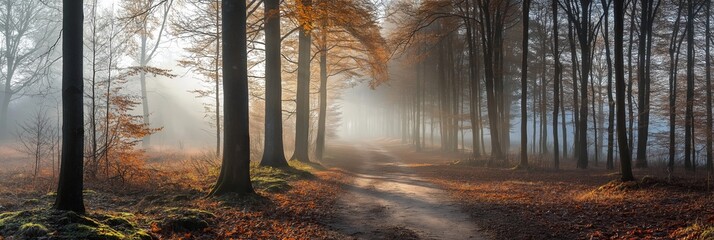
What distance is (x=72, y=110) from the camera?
18.2 feet

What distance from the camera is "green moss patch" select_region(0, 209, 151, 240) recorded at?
15.5 feet

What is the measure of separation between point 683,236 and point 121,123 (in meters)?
13.4

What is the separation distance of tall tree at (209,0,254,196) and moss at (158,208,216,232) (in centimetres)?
207

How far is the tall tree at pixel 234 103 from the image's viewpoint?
28.9 ft

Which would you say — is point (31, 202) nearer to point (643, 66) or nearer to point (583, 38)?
point (583, 38)

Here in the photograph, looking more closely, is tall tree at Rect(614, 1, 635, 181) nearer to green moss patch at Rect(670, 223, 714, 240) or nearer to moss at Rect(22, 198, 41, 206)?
green moss patch at Rect(670, 223, 714, 240)

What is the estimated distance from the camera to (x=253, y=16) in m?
16.5

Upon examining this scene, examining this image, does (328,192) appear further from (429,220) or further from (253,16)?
(253,16)

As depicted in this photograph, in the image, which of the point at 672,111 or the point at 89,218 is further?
the point at 672,111

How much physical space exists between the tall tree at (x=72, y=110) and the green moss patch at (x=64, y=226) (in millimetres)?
294

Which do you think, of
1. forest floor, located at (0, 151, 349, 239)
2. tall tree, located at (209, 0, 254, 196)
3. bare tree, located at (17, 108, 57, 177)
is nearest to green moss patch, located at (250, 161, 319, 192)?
forest floor, located at (0, 151, 349, 239)

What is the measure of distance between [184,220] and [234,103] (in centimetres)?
317

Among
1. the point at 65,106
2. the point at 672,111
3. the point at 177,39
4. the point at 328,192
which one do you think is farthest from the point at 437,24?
the point at 65,106

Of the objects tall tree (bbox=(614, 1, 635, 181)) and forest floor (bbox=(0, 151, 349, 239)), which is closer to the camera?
forest floor (bbox=(0, 151, 349, 239))
